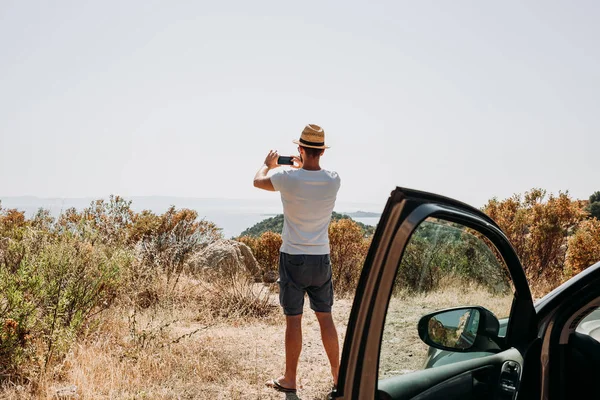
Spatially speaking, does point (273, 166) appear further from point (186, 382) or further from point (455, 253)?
point (455, 253)

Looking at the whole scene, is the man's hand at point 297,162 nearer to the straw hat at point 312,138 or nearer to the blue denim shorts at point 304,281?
the straw hat at point 312,138

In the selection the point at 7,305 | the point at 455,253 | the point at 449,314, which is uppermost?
the point at 455,253

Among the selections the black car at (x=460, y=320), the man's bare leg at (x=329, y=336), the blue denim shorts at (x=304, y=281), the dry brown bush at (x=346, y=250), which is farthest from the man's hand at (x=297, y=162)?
the dry brown bush at (x=346, y=250)

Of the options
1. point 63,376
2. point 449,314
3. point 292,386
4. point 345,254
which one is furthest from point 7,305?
point 345,254

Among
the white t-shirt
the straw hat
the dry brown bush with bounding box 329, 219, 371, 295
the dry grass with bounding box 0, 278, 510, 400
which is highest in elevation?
the straw hat

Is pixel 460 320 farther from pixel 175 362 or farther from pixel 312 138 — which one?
pixel 175 362

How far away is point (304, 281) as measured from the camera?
4125 mm

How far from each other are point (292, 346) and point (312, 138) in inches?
63.8

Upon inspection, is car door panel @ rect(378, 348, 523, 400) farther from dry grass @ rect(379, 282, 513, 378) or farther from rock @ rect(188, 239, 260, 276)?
rock @ rect(188, 239, 260, 276)

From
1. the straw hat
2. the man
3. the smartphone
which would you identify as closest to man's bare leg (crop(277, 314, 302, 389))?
the man

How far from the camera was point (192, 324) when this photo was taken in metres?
6.58

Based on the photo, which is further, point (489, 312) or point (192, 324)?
point (192, 324)

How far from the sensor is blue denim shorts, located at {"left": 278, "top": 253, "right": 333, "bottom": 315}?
13.5ft

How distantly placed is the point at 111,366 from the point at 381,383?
360 centimetres
